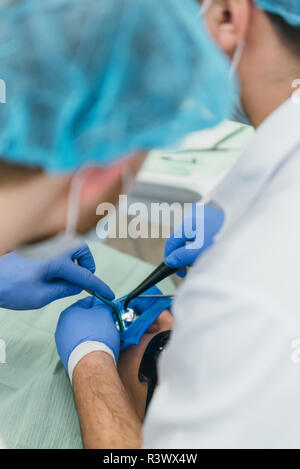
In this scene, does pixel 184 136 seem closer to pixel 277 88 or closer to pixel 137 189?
pixel 277 88

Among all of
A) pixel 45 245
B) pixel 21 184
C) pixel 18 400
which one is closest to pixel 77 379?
pixel 18 400

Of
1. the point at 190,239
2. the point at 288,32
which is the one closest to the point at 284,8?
the point at 288,32

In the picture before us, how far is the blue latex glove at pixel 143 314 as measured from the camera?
3.60 ft

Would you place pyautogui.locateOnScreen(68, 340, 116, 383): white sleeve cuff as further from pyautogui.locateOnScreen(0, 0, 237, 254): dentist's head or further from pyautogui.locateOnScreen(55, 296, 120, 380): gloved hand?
pyautogui.locateOnScreen(0, 0, 237, 254): dentist's head

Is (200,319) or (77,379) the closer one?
(200,319)

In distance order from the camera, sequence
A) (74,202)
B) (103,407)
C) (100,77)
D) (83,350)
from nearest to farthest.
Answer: (100,77), (74,202), (103,407), (83,350)

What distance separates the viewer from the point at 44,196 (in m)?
0.55

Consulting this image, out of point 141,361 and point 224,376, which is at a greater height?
point 224,376

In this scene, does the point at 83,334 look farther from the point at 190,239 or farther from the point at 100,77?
the point at 100,77

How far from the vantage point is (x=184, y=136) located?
0.54 m

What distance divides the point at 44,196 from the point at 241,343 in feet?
1.03

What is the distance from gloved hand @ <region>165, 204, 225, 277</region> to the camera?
1.08 m

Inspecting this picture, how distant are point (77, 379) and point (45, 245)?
381 millimetres

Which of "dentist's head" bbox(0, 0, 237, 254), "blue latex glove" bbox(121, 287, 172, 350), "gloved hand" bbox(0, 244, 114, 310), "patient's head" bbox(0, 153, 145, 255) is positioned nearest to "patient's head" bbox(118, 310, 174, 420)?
"blue latex glove" bbox(121, 287, 172, 350)
